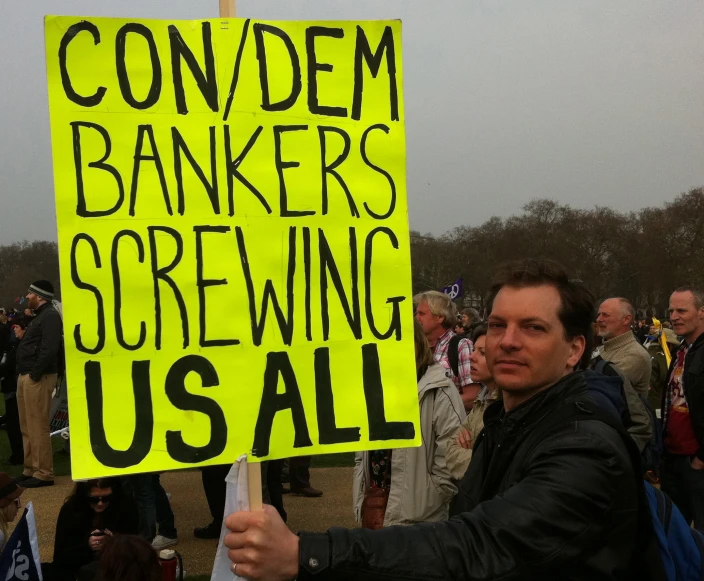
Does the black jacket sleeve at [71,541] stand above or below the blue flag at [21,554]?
below

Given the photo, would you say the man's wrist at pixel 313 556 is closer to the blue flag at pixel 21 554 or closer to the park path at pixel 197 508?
the blue flag at pixel 21 554

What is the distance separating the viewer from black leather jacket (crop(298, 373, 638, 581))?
142 centimetres

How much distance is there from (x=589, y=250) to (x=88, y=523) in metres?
A: 54.2

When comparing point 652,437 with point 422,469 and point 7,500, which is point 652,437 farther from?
point 7,500

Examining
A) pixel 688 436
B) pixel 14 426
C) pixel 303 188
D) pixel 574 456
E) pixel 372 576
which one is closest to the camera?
pixel 372 576

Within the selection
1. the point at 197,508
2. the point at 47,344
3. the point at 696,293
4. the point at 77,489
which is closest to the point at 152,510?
the point at 77,489

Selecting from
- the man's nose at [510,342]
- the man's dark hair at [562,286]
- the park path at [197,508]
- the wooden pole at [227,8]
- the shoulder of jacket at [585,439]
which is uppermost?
the wooden pole at [227,8]

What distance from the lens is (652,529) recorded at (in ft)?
5.35

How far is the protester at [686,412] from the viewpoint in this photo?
4848 millimetres

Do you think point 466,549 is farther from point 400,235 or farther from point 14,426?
point 14,426

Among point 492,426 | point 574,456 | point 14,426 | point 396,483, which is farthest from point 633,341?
point 14,426

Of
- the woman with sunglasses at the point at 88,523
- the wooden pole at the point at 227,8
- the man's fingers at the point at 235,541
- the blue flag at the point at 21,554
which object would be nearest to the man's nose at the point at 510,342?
the man's fingers at the point at 235,541

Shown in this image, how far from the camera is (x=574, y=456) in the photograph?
1.54 metres

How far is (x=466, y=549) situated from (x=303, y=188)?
945mm
